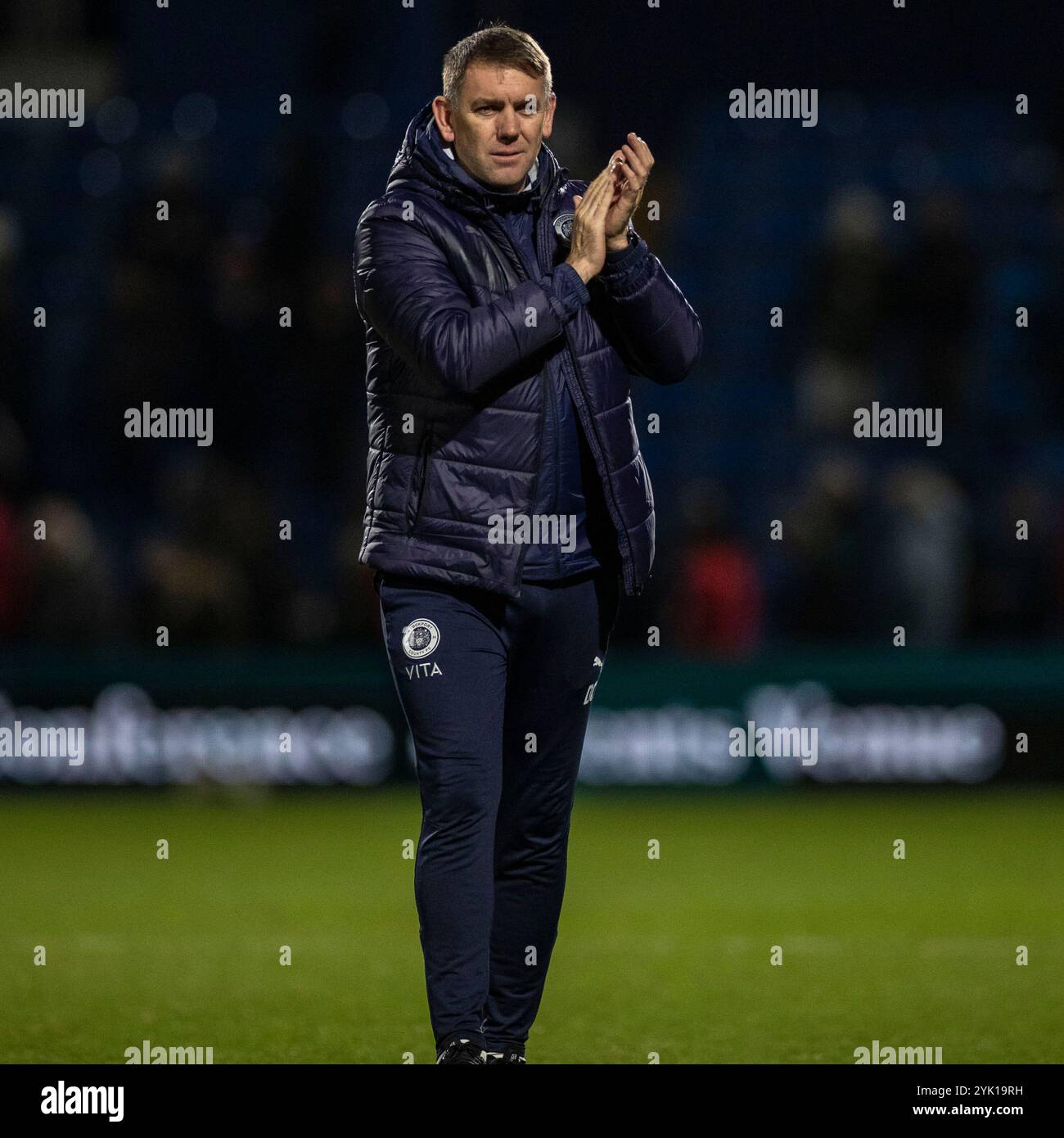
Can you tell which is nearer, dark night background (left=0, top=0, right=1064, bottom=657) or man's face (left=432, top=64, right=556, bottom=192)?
man's face (left=432, top=64, right=556, bottom=192)

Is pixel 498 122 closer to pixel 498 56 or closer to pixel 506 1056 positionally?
pixel 498 56

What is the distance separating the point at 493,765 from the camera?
4707 millimetres

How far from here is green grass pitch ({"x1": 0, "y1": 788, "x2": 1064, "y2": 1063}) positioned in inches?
224

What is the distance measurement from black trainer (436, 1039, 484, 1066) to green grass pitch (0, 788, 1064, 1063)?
696mm

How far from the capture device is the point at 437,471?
473 cm

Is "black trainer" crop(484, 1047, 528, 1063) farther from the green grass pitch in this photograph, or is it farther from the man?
the green grass pitch

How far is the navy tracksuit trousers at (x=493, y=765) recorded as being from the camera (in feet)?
15.3

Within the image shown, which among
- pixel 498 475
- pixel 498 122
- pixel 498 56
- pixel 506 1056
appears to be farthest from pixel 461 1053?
pixel 498 56

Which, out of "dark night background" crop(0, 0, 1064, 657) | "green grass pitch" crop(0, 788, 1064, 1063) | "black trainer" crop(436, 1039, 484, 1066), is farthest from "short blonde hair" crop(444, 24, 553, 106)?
"dark night background" crop(0, 0, 1064, 657)

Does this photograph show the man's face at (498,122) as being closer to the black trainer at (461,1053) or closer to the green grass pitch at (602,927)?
the black trainer at (461,1053)

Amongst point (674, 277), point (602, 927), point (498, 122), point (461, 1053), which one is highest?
point (674, 277)

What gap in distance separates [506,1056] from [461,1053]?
387mm
